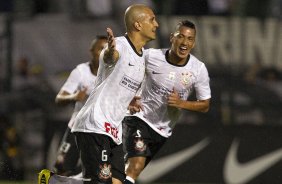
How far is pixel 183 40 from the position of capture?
9711 mm

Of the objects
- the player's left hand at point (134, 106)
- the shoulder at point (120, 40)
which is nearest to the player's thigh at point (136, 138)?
the player's left hand at point (134, 106)

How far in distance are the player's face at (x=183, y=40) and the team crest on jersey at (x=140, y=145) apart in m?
1.08

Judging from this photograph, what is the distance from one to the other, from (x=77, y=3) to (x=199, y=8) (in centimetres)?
189

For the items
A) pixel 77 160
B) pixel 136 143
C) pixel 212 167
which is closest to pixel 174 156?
pixel 212 167

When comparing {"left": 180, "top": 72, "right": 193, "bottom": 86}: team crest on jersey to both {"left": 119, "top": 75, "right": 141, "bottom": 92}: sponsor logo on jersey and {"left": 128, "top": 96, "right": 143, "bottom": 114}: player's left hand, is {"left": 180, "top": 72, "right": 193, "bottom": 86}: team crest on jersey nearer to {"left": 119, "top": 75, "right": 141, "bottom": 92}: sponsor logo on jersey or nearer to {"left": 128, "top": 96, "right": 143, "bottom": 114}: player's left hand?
{"left": 128, "top": 96, "right": 143, "bottom": 114}: player's left hand

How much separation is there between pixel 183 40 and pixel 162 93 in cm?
66

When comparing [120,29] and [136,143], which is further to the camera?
[120,29]

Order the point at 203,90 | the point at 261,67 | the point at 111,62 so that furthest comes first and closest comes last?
the point at 261,67, the point at 203,90, the point at 111,62

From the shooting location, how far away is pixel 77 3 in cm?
1413

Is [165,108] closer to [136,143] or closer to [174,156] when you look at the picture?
[136,143]

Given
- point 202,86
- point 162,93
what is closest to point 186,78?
point 202,86

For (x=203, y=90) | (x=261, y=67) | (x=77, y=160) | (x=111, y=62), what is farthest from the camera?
(x=261, y=67)

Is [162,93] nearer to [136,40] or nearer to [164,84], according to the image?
[164,84]

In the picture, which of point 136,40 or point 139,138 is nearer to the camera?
point 136,40
